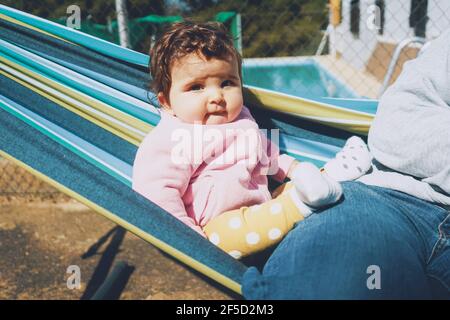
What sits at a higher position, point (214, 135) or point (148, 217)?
point (214, 135)

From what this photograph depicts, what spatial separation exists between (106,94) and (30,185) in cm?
197

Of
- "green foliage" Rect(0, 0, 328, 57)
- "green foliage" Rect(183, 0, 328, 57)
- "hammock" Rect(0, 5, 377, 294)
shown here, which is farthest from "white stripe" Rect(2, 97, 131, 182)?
"green foliage" Rect(183, 0, 328, 57)

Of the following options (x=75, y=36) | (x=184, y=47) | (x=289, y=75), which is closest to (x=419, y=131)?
(x=184, y=47)

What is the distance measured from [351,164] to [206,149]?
0.39m

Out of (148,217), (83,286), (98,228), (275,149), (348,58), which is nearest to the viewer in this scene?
(148,217)

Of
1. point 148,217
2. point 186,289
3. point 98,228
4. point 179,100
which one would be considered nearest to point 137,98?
point 179,100

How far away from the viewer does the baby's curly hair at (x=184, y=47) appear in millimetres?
1233

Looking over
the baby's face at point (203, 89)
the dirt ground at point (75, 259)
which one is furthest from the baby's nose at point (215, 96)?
the dirt ground at point (75, 259)

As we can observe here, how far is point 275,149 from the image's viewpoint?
1.43 metres

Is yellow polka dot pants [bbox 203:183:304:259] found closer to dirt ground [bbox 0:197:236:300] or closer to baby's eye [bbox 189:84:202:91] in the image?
baby's eye [bbox 189:84:202:91]

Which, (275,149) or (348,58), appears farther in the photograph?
(348,58)

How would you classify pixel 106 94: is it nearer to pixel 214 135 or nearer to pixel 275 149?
pixel 214 135
